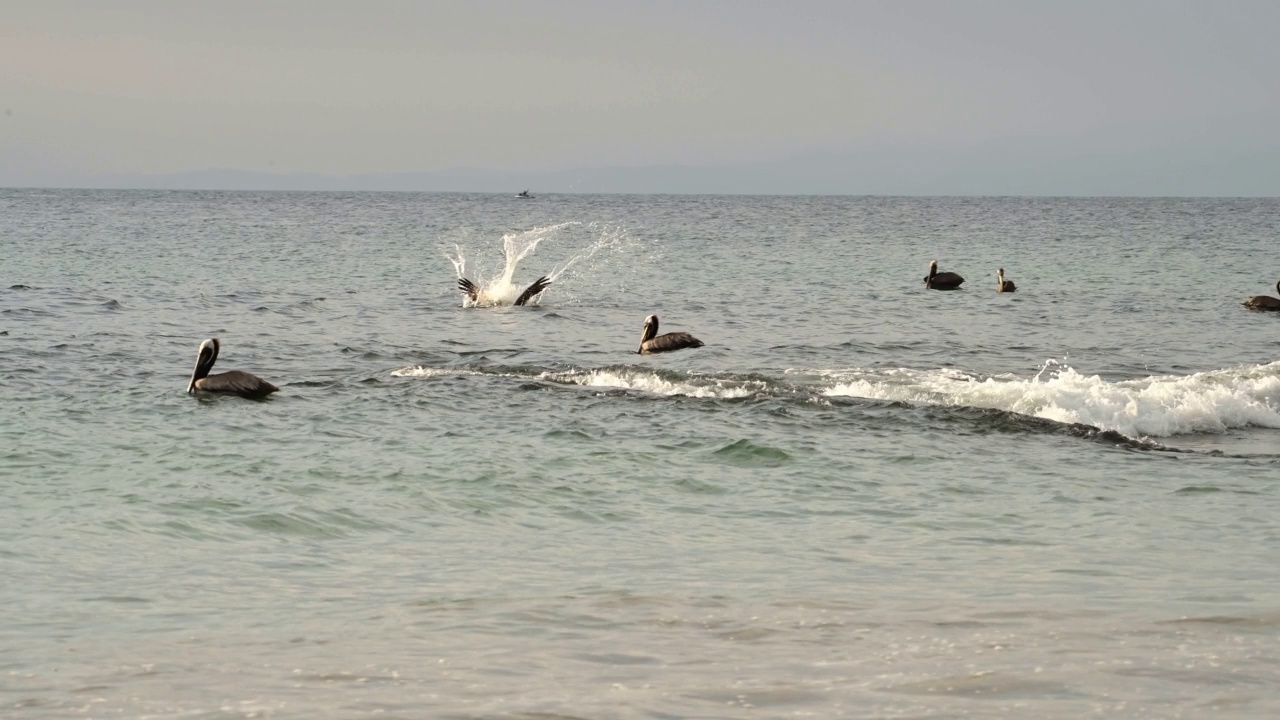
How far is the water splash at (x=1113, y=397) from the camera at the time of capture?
16.0 m

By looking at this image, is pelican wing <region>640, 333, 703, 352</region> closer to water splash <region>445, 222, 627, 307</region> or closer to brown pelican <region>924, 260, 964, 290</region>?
water splash <region>445, 222, 627, 307</region>

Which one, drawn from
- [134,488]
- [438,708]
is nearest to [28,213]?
[134,488]

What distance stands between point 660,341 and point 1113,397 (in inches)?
340

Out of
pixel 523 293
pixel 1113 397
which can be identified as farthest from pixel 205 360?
pixel 523 293

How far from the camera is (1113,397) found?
55.0ft

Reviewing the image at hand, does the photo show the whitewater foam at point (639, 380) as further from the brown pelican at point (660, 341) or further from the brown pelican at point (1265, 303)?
the brown pelican at point (1265, 303)

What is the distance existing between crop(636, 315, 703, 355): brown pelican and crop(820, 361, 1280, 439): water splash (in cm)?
465

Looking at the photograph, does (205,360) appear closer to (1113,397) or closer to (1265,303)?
(1113,397)

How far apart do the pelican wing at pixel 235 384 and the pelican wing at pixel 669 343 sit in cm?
754

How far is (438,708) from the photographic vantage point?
21.8ft

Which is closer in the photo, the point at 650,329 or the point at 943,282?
the point at 650,329

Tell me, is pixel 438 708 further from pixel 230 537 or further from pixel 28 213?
pixel 28 213

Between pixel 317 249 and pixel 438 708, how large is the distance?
51.8 meters

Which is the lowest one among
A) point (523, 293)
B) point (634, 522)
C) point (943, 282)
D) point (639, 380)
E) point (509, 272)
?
point (634, 522)
